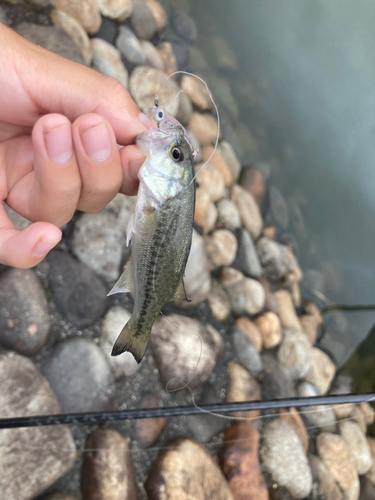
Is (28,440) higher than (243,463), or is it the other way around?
(28,440)

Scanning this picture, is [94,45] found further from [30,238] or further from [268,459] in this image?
[268,459]

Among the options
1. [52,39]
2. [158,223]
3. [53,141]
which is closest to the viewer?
[53,141]

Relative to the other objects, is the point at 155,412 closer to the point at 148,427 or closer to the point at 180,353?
the point at 148,427

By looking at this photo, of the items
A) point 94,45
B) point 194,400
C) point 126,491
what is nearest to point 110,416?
point 126,491

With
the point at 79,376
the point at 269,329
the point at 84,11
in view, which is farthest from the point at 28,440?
the point at 84,11

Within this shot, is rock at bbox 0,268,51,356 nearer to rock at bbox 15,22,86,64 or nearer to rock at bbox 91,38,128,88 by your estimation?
rock at bbox 15,22,86,64

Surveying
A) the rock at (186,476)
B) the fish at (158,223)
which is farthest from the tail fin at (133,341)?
the rock at (186,476)
